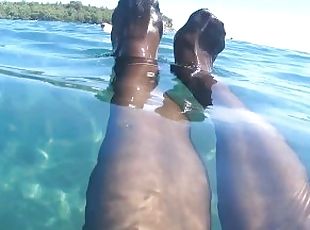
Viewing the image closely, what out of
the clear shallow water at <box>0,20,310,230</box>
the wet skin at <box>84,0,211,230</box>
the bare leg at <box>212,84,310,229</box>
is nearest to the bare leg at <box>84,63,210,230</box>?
the wet skin at <box>84,0,211,230</box>

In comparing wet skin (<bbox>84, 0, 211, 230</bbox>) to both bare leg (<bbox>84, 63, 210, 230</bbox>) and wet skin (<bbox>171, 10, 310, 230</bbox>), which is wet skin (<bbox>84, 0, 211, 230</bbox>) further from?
wet skin (<bbox>171, 10, 310, 230</bbox>)

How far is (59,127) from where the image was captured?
14.2 feet

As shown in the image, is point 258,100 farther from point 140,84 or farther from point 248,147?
point 248,147

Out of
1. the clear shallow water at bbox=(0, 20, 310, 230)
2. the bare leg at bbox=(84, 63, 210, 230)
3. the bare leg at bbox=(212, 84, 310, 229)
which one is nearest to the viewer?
the bare leg at bbox=(84, 63, 210, 230)

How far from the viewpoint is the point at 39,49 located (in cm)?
769

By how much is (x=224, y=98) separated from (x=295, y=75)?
16.4 ft

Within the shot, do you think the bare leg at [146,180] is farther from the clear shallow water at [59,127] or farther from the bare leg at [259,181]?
the clear shallow water at [59,127]

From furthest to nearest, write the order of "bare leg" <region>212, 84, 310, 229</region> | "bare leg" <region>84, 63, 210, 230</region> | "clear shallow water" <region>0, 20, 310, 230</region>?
"clear shallow water" <region>0, 20, 310, 230</region> → "bare leg" <region>212, 84, 310, 229</region> → "bare leg" <region>84, 63, 210, 230</region>

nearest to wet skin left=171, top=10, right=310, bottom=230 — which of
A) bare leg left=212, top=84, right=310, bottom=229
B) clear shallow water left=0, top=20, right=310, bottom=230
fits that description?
bare leg left=212, top=84, right=310, bottom=229

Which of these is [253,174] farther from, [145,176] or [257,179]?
[145,176]

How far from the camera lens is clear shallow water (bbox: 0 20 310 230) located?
11.9 ft

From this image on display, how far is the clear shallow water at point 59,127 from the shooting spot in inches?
143

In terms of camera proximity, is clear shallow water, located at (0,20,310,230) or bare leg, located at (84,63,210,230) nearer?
bare leg, located at (84,63,210,230)

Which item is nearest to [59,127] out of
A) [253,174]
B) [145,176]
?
[145,176]
